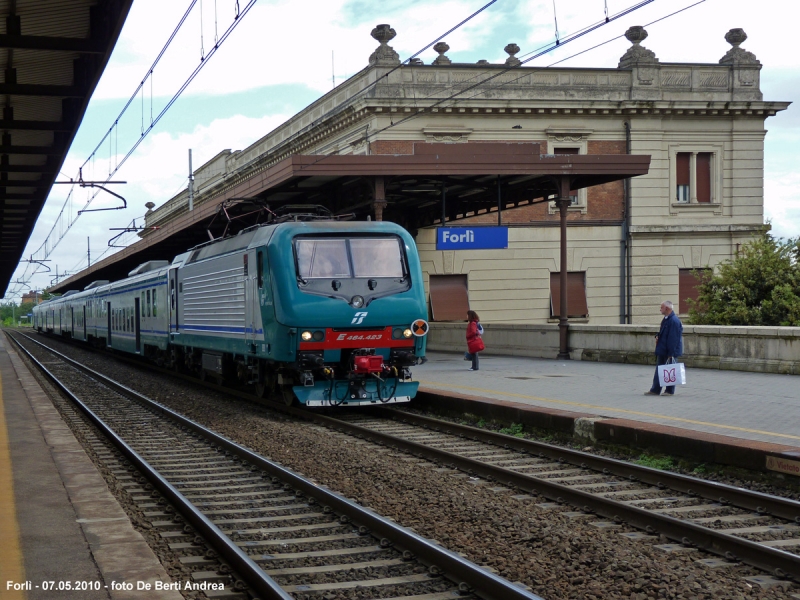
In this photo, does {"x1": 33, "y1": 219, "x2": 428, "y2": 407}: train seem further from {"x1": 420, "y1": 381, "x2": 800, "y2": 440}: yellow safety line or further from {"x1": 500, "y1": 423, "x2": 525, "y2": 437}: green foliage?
{"x1": 500, "y1": 423, "x2": 525, "y2": 437}: green foliage

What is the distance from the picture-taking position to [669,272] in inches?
1420

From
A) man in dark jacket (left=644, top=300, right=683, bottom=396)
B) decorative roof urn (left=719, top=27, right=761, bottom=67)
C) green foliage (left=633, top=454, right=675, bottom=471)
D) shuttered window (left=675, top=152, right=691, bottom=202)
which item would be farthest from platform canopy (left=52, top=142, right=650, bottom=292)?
decorative roof urn (left=719, top=27, right=761, bottom=67)

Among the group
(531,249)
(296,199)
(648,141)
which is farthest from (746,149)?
(296,199)

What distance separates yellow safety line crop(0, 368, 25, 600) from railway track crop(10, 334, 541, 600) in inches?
40.1

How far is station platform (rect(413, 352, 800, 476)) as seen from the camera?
9.17m

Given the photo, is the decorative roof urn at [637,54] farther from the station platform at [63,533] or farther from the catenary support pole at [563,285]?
the station platform at [63,533]

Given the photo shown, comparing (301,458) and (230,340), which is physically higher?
(230,340)

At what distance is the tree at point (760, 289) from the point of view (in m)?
23.5

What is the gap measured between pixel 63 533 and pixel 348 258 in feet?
27.5

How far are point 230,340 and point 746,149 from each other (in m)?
26.6

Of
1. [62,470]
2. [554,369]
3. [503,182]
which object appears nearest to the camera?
[62,470]

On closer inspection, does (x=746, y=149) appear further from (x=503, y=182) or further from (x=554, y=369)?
(x=554, y=369)

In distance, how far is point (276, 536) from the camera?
22.2ft

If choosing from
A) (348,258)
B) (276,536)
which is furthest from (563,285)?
(276,536)
